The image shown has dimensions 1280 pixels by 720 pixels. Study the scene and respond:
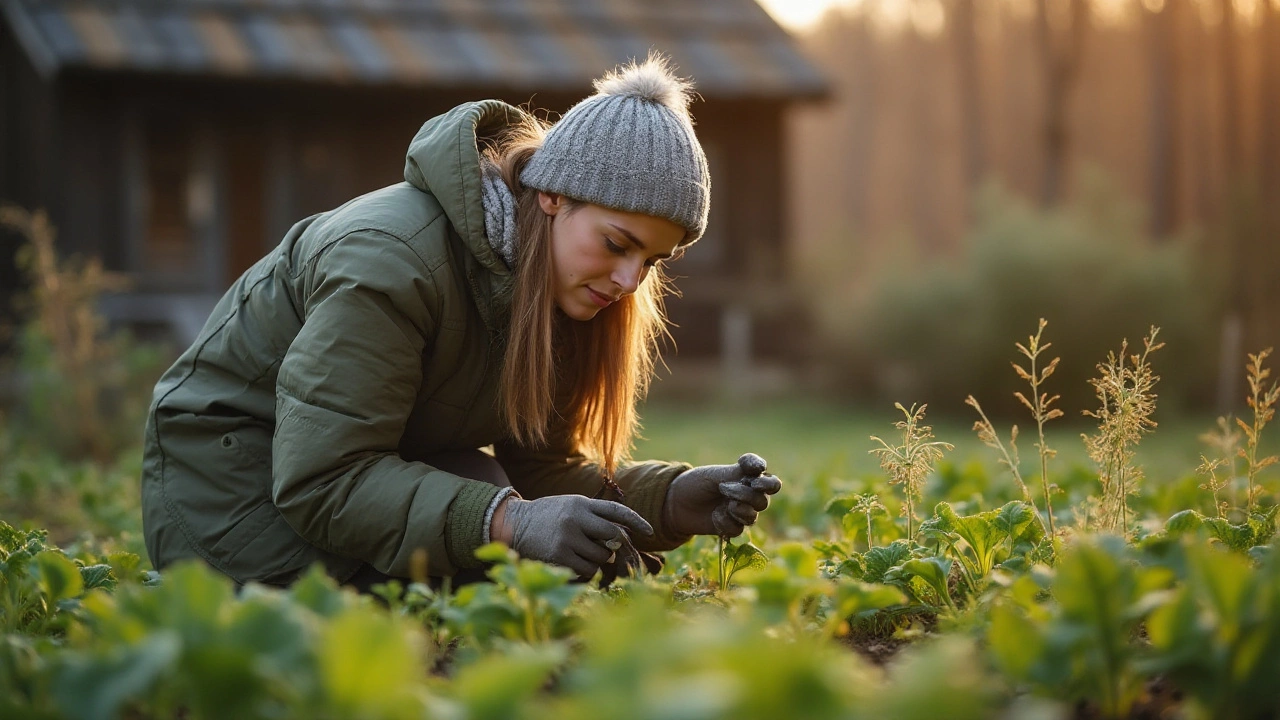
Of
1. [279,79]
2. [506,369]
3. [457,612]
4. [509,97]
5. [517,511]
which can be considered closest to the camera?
[457,612]

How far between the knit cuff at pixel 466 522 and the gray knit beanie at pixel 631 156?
66cm

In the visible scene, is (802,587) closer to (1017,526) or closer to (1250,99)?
(1017,526)

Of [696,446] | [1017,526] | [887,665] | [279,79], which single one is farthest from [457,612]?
[279,79]

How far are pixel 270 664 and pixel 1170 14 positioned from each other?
967 inches

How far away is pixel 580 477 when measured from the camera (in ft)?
10.0

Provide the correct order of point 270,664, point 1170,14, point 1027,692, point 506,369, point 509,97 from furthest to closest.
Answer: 1. point 1170,14
2. point 509,97
3. point 506,369
4. point 1027,692
5. point 270,664

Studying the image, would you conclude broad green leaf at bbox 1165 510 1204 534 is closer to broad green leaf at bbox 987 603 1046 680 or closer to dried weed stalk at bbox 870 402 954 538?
dried weed stalk at bbox 870 402 954 538

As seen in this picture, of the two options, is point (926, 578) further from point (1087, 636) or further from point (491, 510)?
point (491, 510)

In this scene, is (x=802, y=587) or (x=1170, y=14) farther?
(x=1170, y=14)

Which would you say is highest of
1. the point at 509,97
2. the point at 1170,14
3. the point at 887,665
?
the point at 1170,14

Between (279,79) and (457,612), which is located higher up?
(279,79)

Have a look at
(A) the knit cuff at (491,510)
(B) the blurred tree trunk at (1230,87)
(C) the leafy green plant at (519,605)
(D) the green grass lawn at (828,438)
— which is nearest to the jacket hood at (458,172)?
(A) the knit cuff at (491,510)

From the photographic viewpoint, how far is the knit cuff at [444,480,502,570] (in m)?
2.27

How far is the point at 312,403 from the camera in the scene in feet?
7.53
